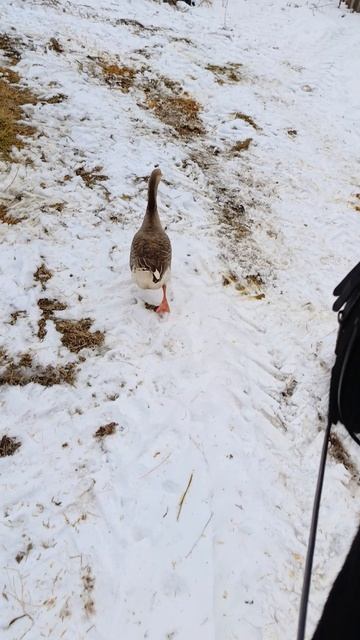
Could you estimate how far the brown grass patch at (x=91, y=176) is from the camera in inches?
235

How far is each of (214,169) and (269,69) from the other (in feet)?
15.0

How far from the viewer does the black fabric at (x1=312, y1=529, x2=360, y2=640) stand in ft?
4.08

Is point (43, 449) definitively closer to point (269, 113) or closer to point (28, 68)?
point (28, 68)

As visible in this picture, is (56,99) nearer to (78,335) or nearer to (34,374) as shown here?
(78,335)

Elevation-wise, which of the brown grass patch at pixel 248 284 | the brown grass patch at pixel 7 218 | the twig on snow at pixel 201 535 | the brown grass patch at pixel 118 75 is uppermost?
the brown grass patch at pixel 118 75

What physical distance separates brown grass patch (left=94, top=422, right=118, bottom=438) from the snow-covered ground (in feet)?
0.15

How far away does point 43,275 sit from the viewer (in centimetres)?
472

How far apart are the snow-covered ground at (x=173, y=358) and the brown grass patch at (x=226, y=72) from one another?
20cm

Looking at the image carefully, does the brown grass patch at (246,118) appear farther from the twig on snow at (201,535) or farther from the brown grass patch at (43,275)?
the twig on snow at (201,535)

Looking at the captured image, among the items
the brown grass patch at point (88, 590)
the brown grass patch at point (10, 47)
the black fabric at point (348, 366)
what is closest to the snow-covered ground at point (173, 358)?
the brown grass patch at point (88, 590)

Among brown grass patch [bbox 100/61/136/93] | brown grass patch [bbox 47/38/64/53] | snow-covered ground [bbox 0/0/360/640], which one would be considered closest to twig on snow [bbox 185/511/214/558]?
snow-covered ground [bbox 0/0/360/640]

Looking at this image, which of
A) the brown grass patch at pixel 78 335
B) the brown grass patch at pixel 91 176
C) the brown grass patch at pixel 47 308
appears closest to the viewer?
the brown grass patch at pixel 78 335

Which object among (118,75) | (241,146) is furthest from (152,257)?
(118,75)

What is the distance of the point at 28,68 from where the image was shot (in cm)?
756
